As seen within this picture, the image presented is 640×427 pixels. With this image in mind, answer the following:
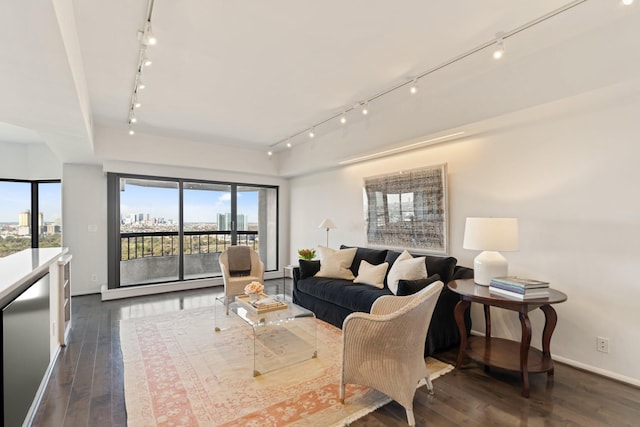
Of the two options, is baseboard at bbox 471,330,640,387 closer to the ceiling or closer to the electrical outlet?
the electrical outlet

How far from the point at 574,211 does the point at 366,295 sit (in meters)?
2.12

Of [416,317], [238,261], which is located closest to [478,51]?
[416,317]

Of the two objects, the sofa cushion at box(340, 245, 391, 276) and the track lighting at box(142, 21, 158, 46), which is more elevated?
the track lighting at box(142, 21, 158, 46)

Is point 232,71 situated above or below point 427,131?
above

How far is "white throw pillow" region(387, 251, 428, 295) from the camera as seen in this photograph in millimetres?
3326

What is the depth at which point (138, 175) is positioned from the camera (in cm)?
543

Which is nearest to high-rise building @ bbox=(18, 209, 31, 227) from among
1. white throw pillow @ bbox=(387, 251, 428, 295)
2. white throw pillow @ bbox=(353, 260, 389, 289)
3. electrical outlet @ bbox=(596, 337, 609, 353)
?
white throw pillow @ bbox=(353, 260, 389, 289)

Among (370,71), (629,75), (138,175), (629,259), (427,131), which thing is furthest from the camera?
(138,175)

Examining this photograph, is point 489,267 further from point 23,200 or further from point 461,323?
point 23,200

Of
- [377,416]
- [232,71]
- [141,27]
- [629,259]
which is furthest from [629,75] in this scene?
[141,27]

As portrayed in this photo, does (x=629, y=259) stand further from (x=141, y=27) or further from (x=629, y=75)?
(x=141, y=27)

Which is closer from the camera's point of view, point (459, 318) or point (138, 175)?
point (459, 318)

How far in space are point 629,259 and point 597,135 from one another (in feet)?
3.52

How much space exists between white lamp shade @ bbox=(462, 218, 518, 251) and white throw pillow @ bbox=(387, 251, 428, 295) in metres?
0.70
